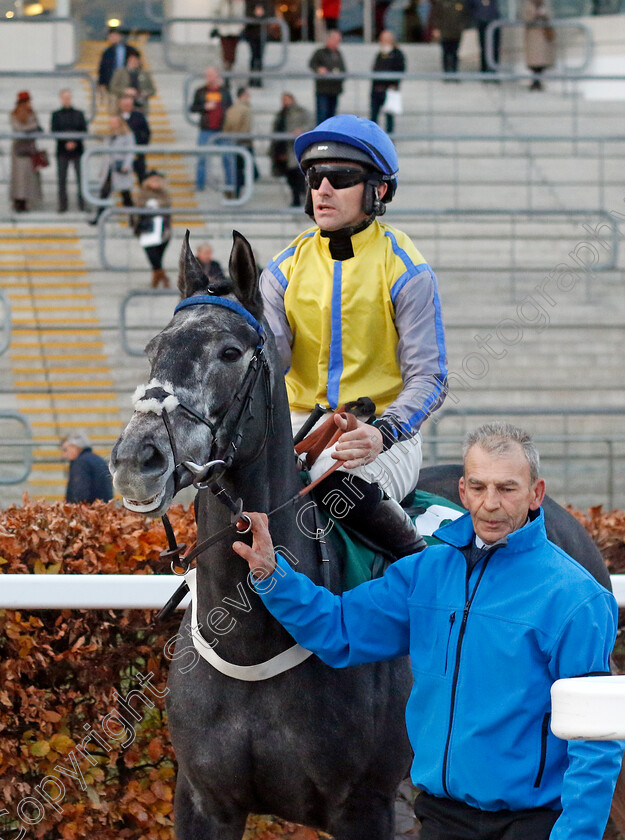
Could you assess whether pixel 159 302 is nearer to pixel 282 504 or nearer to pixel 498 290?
pixel 498 290

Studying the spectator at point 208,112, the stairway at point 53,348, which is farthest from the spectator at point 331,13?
the stairway at point 53,348

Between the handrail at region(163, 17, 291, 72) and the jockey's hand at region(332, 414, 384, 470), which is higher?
the handrail at region(163, 17, 291, 72)

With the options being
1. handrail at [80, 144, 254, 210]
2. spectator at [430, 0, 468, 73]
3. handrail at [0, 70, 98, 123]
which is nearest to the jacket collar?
handrail at [80, 144, 254, 210]

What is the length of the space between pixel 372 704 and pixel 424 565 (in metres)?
0.65

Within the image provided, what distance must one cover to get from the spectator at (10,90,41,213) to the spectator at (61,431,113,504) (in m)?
5.99

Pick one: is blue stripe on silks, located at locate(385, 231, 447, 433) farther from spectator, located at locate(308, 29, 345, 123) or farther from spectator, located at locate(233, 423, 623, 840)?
spectator, located at locate(308, 29, 345, 123)

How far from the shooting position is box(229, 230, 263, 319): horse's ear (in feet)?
9.61

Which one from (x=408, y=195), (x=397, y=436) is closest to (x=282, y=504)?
(x=397, y=436)

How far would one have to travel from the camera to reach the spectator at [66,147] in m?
14.6

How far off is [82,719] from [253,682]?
1.12 meters

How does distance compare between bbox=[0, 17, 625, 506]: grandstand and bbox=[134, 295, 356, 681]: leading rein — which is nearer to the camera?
bbox=[134, 295, 356, 681]: leading rein

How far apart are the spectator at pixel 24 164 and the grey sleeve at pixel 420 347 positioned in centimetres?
1200

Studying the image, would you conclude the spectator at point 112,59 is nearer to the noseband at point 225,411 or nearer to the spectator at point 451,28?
the spectator at point 451,28

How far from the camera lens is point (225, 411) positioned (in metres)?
2.88
